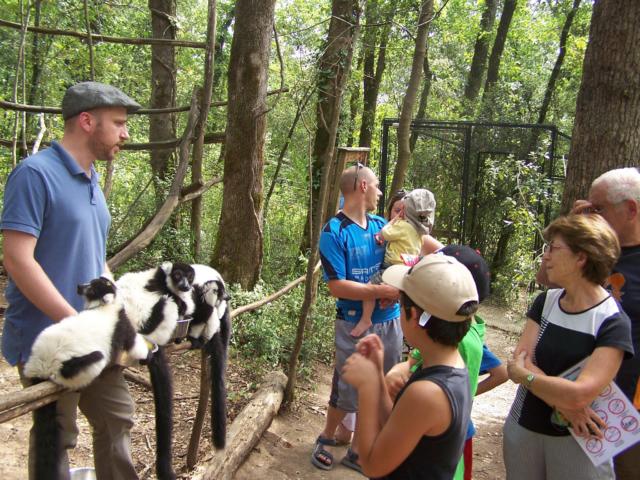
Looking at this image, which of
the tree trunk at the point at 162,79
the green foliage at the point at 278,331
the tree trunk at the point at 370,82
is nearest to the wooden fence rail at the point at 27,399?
the green foliage at the point at 278,331

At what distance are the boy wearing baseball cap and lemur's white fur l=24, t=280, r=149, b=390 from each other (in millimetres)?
896

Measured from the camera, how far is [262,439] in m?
4.02

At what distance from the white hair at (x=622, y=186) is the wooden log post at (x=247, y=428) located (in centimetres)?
268

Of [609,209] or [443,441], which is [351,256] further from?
[443,441]

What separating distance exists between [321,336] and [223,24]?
819cm

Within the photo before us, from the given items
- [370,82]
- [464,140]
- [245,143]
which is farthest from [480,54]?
[245,143]

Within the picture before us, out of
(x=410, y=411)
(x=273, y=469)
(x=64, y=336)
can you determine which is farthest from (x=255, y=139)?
(x=410, y=411)

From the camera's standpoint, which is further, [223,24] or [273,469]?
[223,24]

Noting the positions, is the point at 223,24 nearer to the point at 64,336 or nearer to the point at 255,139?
the point at 255,139

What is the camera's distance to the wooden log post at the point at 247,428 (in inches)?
129

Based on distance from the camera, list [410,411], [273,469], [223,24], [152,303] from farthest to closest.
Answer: [223,24], [273,469], [152,303], [410,411]

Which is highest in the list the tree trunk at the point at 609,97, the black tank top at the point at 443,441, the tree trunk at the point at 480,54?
the tree trunk at the point at 480,54

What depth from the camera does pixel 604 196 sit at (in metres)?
2.53

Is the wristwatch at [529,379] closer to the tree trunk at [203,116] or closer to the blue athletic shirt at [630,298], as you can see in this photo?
the blue athletic shirt at [630,298]
